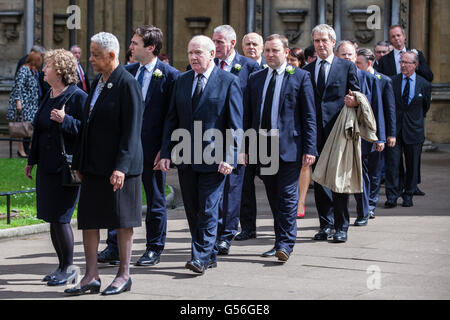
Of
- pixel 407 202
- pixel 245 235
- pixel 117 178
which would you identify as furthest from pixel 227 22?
pixel 117 178

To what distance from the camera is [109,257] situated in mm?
8930

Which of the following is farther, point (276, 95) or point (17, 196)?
point (17, 196)

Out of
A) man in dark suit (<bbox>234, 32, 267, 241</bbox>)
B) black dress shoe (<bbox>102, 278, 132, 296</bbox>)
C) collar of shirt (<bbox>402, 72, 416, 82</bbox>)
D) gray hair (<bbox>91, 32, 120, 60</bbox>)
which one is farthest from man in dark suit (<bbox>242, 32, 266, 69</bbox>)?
black dress shoe (<bbox>102, 278, 132, 296</bbox>)

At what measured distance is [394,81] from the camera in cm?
1350

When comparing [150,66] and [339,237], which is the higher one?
[150,66]

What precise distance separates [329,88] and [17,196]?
4575 millimetres

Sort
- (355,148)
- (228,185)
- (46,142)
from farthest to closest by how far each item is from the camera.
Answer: (355,148)
(228,185)
(46,142)

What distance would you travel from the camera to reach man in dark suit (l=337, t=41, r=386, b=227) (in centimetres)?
1088

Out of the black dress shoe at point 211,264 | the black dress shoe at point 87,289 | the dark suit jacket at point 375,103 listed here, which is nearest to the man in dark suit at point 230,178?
the black dress shoe at point 211,264

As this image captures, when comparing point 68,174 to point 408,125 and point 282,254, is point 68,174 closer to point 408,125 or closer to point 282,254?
point 282,254
